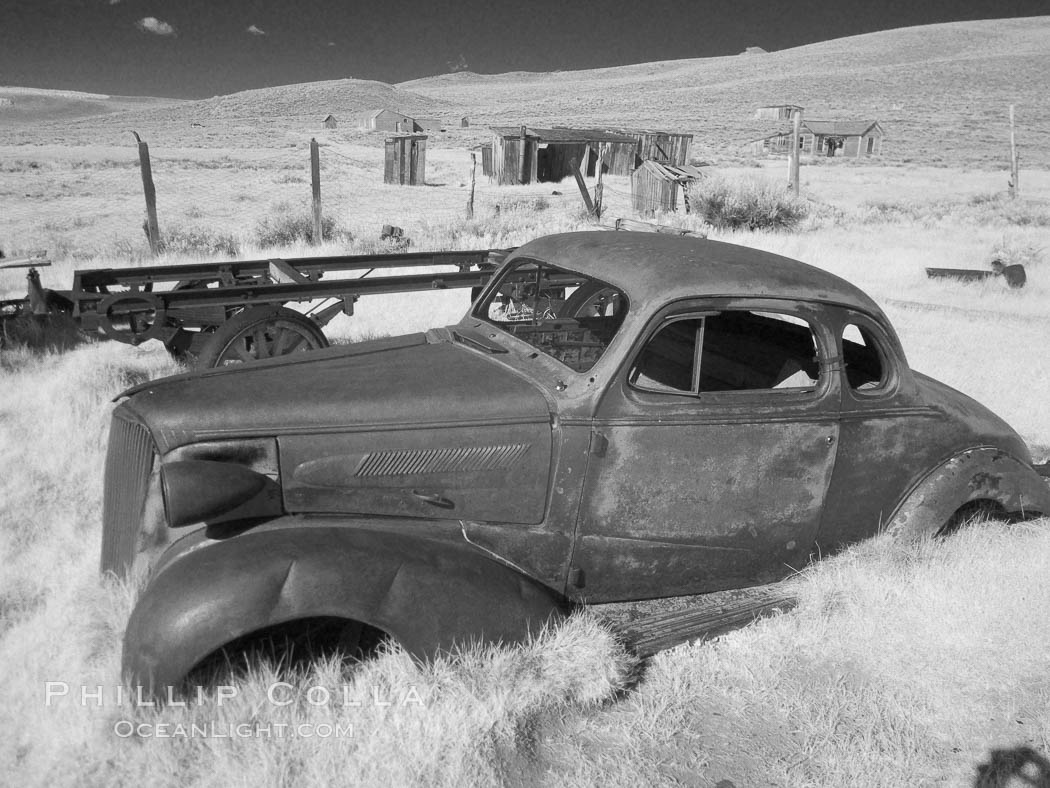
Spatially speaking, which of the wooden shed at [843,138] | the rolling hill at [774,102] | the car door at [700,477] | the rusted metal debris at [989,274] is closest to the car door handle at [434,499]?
the car door at [700,477]

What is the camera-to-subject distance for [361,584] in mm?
2455

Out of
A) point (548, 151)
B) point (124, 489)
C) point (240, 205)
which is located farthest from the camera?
point (548, 151)

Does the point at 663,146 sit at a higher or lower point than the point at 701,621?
higher

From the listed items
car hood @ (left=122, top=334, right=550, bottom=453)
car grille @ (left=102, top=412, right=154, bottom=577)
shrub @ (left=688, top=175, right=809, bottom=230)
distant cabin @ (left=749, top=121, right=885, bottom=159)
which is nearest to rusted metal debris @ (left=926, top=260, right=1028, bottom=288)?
shrub @ (left=688, top=175, right=809, bottom=230)

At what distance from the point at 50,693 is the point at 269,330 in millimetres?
3104

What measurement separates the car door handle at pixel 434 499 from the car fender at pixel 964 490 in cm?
209

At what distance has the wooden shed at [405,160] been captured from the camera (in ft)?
81.0

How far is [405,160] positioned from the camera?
82.8 ft

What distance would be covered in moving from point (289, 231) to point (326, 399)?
11.8 metres

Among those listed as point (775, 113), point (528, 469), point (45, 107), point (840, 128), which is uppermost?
point (45, 107)

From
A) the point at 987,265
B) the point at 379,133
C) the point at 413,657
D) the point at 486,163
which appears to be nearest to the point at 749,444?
the point at 413,657

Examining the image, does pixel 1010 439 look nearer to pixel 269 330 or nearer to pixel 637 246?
pixel 637 246

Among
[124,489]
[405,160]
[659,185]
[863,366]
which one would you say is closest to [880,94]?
[659,185]

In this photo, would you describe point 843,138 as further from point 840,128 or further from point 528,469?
point 528,469
